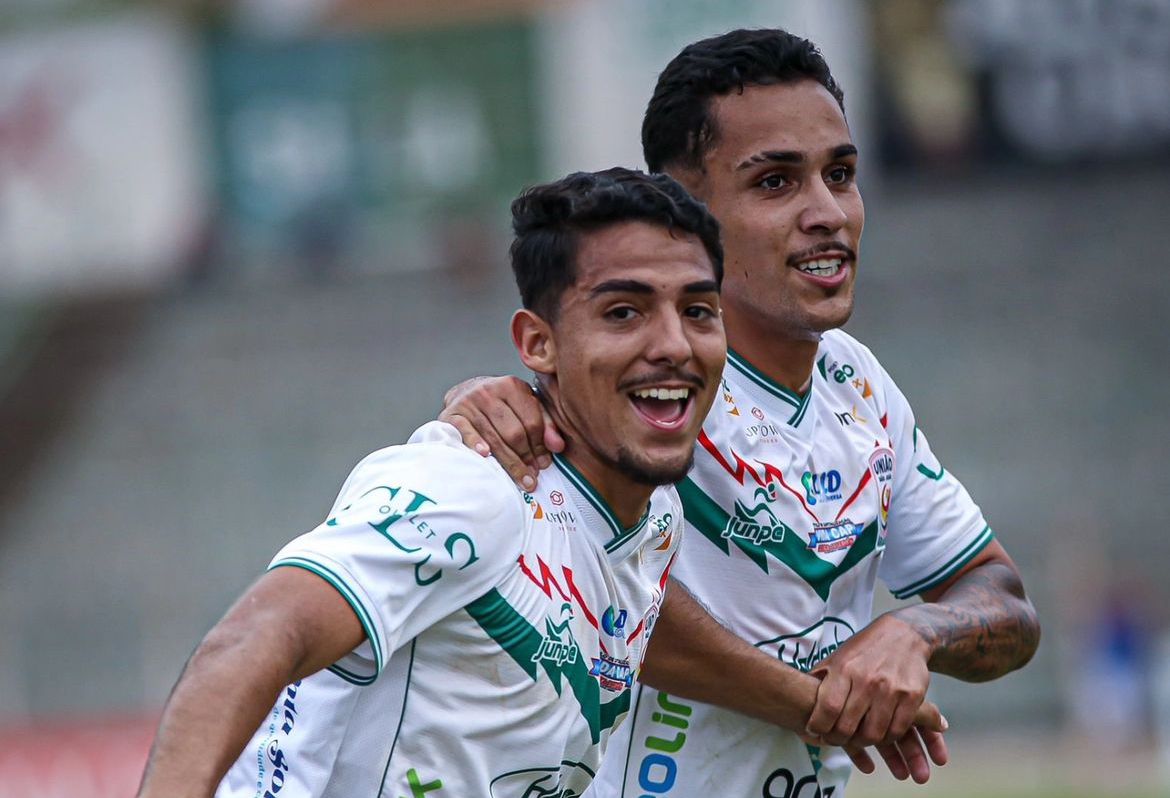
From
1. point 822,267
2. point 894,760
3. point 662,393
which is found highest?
point 822,267

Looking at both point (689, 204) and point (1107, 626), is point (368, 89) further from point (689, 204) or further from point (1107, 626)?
point (689, 204)

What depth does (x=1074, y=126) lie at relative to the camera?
2369 centimetres

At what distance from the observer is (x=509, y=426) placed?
3.82 metres

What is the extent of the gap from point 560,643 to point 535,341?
0.66 meters

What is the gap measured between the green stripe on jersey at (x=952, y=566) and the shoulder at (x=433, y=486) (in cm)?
181

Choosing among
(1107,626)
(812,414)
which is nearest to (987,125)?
(1107,626)

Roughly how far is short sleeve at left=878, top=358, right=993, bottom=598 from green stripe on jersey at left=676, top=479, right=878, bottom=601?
17.9 inches

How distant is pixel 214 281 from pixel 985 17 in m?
11.0

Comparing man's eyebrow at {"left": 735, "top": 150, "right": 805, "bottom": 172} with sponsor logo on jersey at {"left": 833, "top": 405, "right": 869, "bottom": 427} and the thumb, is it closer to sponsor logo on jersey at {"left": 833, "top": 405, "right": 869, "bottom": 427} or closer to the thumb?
sponsor logo on jersey at {"left": 833, "top": 405, "right": 869, "bottom": 427}

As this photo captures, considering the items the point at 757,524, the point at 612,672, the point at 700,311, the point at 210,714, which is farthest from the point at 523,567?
the point at 757,524

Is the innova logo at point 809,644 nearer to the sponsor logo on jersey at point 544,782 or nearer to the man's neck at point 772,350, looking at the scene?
the man's neck at point 772,350

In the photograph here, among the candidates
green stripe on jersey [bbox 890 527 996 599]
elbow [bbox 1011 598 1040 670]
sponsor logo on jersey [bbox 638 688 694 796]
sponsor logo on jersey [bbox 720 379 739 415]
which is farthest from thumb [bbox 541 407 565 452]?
elbow [bbox 1011 598 1040 670]

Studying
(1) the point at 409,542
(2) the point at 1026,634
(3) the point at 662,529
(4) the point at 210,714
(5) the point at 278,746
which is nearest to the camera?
(4) the point at 210,714

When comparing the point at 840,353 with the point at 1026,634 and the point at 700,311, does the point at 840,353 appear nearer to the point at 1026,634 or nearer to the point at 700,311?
the point at 1026,634
